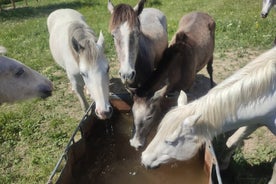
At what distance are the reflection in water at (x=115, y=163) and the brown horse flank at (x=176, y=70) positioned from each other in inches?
18.5

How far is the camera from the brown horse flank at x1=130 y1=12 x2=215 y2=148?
14.0 feet

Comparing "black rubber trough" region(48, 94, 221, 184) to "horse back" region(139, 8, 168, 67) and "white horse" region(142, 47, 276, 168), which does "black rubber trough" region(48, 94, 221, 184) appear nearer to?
"white horse" region(142, 47, 276, 168)

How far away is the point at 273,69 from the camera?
10.9 feet

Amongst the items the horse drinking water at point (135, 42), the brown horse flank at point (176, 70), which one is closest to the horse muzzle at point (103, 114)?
the brown horse flank at point (176, 70)

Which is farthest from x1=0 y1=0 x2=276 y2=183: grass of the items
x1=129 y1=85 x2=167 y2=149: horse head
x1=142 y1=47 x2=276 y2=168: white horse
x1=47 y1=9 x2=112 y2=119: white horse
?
x1=129 y1=85 x2=167 y2=149: horse head

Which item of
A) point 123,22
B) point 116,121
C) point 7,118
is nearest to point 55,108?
point 7,118

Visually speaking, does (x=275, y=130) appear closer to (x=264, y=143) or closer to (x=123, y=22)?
(x=264, y=143)

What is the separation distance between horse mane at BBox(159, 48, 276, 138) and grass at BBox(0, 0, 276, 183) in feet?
4.50

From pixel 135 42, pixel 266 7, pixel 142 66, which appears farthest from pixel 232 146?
pixel 266 7

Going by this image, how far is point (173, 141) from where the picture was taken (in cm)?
341

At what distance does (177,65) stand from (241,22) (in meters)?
5.38

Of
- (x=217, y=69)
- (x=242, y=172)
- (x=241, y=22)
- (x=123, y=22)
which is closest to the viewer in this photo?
(x=242, y=172)

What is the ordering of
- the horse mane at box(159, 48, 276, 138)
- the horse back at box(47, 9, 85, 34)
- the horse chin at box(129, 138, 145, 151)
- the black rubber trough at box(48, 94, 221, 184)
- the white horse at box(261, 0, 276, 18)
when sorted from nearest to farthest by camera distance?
the horse mane at box(159, 48, 276, 138), the black rubber trough at box(48, 94, 221, 184), the horse chin at box(129, 138, 145, 151), the horse back at box(47, 9, 85, 34), the white horse at box(261, 0, 276, 18)

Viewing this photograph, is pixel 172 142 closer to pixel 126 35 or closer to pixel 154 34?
pixel 126 35
